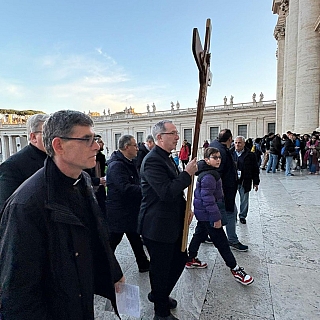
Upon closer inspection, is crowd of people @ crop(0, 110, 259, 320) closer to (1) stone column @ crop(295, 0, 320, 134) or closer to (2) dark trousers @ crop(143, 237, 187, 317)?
(2) dark trousers @ crop(143, 237, 187, 317)

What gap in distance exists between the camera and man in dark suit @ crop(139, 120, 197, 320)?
2.21 meters

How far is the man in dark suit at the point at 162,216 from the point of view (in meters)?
2.21

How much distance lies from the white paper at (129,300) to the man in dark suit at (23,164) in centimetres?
122

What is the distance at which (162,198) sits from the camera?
7.02 feet

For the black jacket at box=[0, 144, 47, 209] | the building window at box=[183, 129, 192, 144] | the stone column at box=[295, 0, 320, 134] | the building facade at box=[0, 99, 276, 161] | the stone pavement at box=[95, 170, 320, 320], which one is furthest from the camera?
the building window at box=[183, 129, 192, 144]

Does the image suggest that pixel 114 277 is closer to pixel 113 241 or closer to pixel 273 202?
pixel 113 241

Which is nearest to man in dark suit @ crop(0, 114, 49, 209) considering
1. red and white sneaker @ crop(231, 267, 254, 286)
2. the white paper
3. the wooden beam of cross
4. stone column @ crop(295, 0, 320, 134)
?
the white paper

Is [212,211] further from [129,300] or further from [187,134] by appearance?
[187,134]

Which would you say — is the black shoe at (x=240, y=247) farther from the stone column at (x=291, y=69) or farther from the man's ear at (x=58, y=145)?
the stone column at (x=291, y=69)

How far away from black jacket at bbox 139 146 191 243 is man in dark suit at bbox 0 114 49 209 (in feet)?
3.21

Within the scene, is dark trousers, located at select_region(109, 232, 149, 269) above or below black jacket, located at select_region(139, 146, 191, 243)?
below

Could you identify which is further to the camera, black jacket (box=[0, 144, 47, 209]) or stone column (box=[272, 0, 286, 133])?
stone column (box=[272, 0, 286, 133])

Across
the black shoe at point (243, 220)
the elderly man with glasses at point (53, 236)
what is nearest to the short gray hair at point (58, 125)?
the elderly man with glasses at point (53, 236)

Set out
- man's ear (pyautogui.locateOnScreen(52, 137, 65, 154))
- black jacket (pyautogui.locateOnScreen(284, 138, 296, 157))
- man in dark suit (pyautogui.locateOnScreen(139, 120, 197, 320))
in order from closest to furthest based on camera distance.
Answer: man's ear (pyautogui.locateOnScreen(52, 137, 65, 154)), man in dark suit (pyautogui.locateOnScreen(139, 120, 197, 320)), black jacket (pyautogui.locateOnScreen(284, 138, 296, 157))
